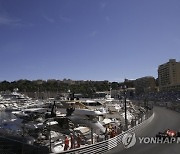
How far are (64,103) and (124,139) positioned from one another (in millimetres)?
17010

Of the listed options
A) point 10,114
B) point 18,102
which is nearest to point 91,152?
point 10,114

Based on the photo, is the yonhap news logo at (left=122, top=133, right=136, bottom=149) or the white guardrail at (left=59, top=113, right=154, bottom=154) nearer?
the white guardrail at (left=59, top=113, right=154, bottom=154)

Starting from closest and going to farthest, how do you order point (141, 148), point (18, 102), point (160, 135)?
point (141, 148)
point (160, 135)
point (18, 102)

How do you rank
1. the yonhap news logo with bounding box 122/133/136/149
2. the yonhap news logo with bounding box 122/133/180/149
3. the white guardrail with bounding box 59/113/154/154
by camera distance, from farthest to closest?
the yonhap news logo with bounding box 122/133/180/149 < the yonhap news logo with bounding box 122/133/136/149 < the white guardrail with bounding box 59/113/154/154

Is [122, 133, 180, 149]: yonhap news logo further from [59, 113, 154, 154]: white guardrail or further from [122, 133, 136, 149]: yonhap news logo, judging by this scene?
[59, 113, 154, 154]: white guardrail

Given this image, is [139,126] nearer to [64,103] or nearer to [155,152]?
[64,103]

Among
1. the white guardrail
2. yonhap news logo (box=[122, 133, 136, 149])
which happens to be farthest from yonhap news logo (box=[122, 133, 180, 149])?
the white guardrail

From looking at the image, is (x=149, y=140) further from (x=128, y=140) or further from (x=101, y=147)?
(x=101, y=147)

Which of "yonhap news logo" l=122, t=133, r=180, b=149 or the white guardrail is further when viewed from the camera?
"yonhap news logo" l=122, t=133, r=180, b=149

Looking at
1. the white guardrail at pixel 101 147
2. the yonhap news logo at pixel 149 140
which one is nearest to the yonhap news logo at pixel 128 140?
the yonhap news logo at pixel 149 140

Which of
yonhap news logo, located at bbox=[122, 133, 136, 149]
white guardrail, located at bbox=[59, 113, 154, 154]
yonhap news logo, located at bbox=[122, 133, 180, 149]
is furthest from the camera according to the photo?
yonhap news logo, located at bbox=[122, 133, 180, 149]

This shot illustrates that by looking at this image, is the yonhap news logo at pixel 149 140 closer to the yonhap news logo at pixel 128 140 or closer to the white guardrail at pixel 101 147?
the yonhap news logo at pixel 128 140

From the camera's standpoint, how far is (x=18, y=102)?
244ft

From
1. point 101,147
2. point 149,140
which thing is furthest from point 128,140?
point 101,147
